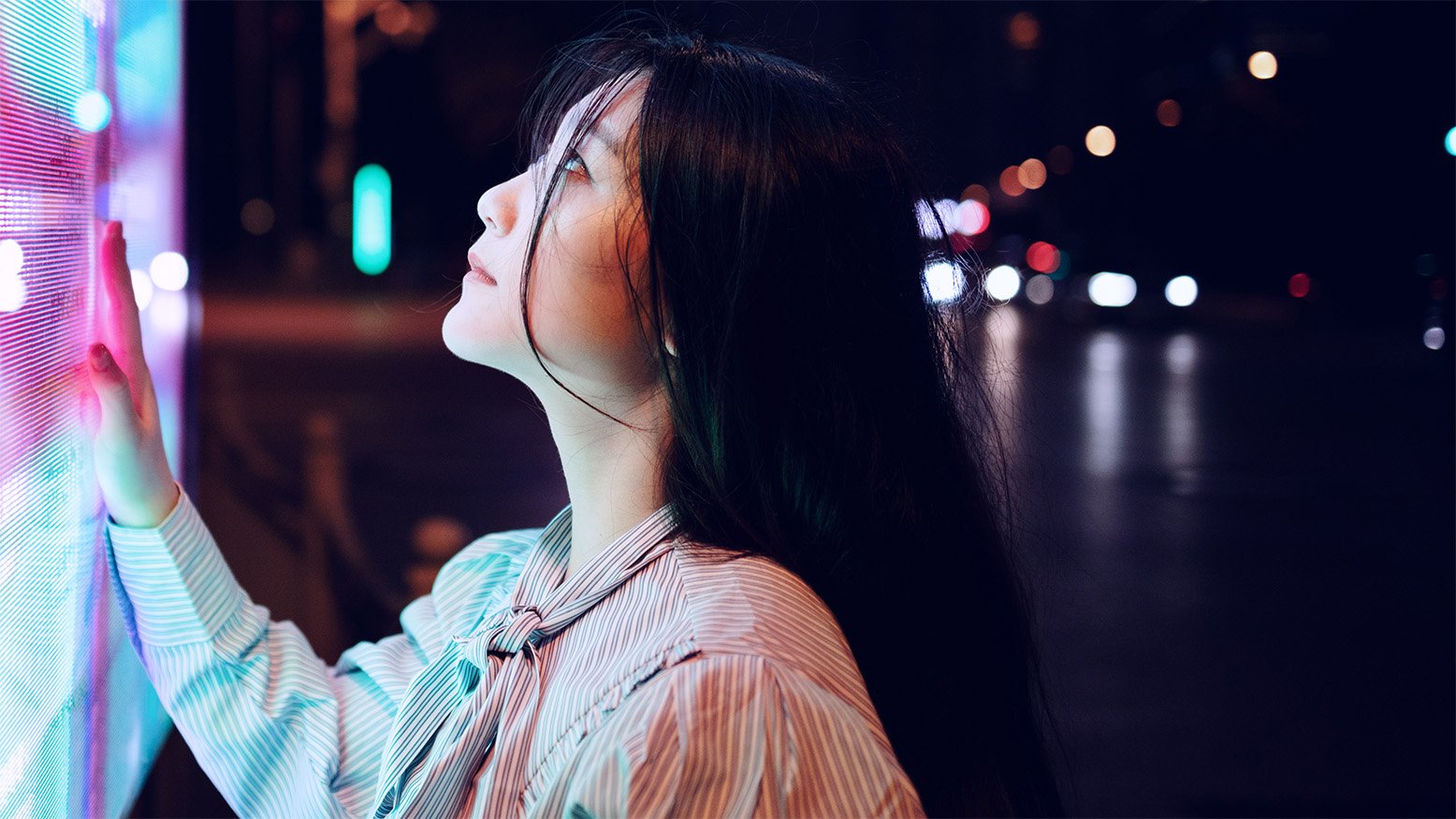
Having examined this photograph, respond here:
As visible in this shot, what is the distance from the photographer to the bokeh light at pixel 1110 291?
665 cm

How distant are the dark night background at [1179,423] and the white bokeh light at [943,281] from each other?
0.43ft

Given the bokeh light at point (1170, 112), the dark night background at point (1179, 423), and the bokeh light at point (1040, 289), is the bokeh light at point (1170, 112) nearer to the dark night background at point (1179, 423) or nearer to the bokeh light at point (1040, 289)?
the dark night background at point (1179, 423)

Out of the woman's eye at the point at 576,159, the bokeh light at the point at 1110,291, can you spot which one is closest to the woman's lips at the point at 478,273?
the woman's eye at the point at 576,159

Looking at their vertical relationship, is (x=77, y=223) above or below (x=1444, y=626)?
above

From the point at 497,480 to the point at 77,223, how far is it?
3.72 meters

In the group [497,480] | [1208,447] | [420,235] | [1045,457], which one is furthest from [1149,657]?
[420,235]

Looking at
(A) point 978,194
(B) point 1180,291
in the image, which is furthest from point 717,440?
(B) point 1180,291

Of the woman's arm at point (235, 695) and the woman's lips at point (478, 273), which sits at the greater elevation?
the woman's lips at point (478, 273)

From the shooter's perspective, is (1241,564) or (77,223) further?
(1241,564)

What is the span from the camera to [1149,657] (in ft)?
9.98

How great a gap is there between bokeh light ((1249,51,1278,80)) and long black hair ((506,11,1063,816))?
10.5 feet

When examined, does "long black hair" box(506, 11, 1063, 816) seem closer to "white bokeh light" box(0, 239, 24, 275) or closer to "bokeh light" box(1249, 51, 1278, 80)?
"white bokeh light" box(0, 239, 24, 275)

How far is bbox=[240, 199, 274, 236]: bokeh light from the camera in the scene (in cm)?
2352

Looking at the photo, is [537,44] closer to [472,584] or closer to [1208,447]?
[1208,447]
